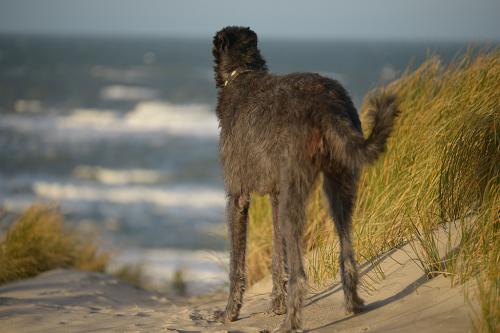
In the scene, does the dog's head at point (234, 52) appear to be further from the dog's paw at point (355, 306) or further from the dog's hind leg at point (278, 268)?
the dog's paw at point (355, 306)

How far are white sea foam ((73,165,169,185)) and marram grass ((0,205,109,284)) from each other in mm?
13216

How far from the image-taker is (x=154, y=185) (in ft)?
69.3

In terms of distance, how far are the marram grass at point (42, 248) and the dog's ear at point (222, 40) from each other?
13.0 ft

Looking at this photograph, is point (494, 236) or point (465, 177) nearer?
point (494, 236)

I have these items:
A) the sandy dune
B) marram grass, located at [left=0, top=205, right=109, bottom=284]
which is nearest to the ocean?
marram grass, located at [left=0, top=205, right=109, bottom=284]

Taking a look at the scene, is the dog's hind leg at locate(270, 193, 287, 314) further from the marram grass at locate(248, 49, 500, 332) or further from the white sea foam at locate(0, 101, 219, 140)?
the white sea foam at locate(0, 101, 219, 140)

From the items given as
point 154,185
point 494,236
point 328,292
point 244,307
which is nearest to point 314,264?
point 328,292

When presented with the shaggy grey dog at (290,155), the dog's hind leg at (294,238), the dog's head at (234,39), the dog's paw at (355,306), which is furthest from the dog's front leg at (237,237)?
the dog's head at (234,39)

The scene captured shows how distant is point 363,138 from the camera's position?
3.95m

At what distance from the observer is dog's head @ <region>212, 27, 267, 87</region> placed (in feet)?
16.8

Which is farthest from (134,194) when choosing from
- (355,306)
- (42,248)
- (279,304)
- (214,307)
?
(355,306)

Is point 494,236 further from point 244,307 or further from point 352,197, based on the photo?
point 244,307

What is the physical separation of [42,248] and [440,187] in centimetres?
514

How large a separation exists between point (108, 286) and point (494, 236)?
457 centimetres
